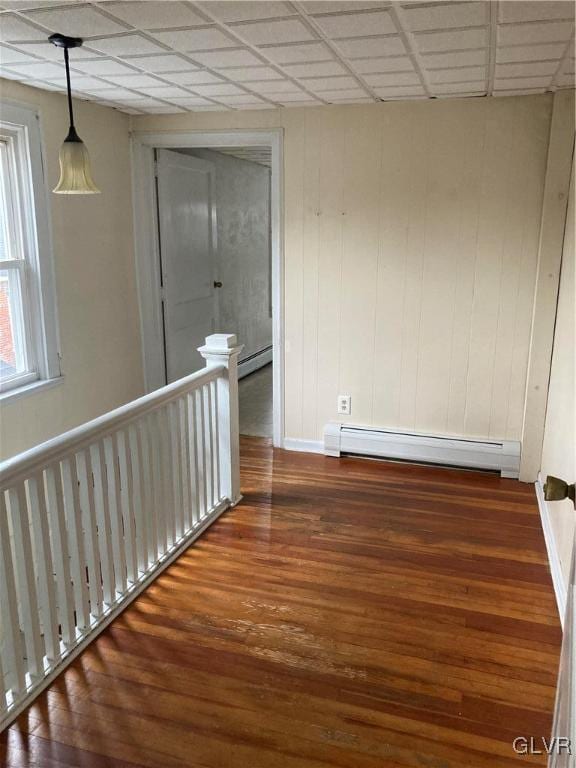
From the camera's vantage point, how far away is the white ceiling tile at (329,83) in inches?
124

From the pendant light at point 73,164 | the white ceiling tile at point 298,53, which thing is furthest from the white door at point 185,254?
the white ceiling tile at point 298,53

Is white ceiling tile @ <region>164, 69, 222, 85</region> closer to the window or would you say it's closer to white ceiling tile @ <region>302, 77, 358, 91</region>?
white ceiling tile @ <region>302, 77, 358, 91</region>

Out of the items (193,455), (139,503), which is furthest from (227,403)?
(139,503)

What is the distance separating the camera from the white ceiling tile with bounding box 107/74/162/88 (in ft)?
10.3

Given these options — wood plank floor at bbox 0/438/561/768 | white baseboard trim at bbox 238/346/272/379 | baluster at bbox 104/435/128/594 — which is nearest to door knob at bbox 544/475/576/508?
wood plank floor at bbox 0/438/561/768

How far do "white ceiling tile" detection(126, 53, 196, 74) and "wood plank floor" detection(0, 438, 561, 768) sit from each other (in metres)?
2.26

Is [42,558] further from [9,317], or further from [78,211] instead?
[78,211]

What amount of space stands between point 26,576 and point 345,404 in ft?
8.56

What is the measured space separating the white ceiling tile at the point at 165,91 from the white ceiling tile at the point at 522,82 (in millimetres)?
1663

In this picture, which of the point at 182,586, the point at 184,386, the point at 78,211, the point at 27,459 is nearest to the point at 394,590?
the point at 182,586

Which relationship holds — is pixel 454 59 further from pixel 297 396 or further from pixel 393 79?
pixel 297 396

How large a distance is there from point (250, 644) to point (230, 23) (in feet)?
7.54

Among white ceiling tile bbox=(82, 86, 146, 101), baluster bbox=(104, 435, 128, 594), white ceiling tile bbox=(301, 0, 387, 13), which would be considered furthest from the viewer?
white ceiling tile bbox=(82, 86, 146, 101)

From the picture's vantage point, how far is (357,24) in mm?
2287
